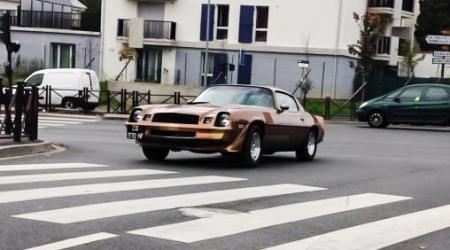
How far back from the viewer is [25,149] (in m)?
13.2

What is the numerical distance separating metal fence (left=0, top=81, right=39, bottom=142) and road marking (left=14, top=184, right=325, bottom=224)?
19.5 ft

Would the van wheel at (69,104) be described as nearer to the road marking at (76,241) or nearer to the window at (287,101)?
the window at (287,101)

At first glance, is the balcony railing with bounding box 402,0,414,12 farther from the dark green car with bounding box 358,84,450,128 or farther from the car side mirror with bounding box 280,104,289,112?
the car side mirror with bounding box 280,104,289,112

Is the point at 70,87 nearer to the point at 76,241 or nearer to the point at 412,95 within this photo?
the point at 412,95

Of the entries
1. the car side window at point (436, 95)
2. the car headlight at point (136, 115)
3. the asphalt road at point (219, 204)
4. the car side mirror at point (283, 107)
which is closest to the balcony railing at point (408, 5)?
the car side window at point (436, 95)

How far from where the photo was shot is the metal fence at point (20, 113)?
1398 cm

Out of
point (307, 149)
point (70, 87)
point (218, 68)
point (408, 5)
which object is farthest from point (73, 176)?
point (408, 5)

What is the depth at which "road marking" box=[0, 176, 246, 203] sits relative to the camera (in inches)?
328

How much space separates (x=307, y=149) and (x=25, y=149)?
533 centimetres

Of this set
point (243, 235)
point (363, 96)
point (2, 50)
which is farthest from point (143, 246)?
point (2, 50)

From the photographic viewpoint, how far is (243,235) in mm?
6754

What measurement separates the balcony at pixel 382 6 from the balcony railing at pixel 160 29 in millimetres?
12347

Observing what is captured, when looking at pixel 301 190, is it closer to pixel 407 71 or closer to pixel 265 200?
pixel 265 200

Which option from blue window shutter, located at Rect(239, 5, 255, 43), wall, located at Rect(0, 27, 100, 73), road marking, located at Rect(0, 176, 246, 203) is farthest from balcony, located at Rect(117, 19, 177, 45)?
road marking, located at Rect(0, 176, 246, 203)
